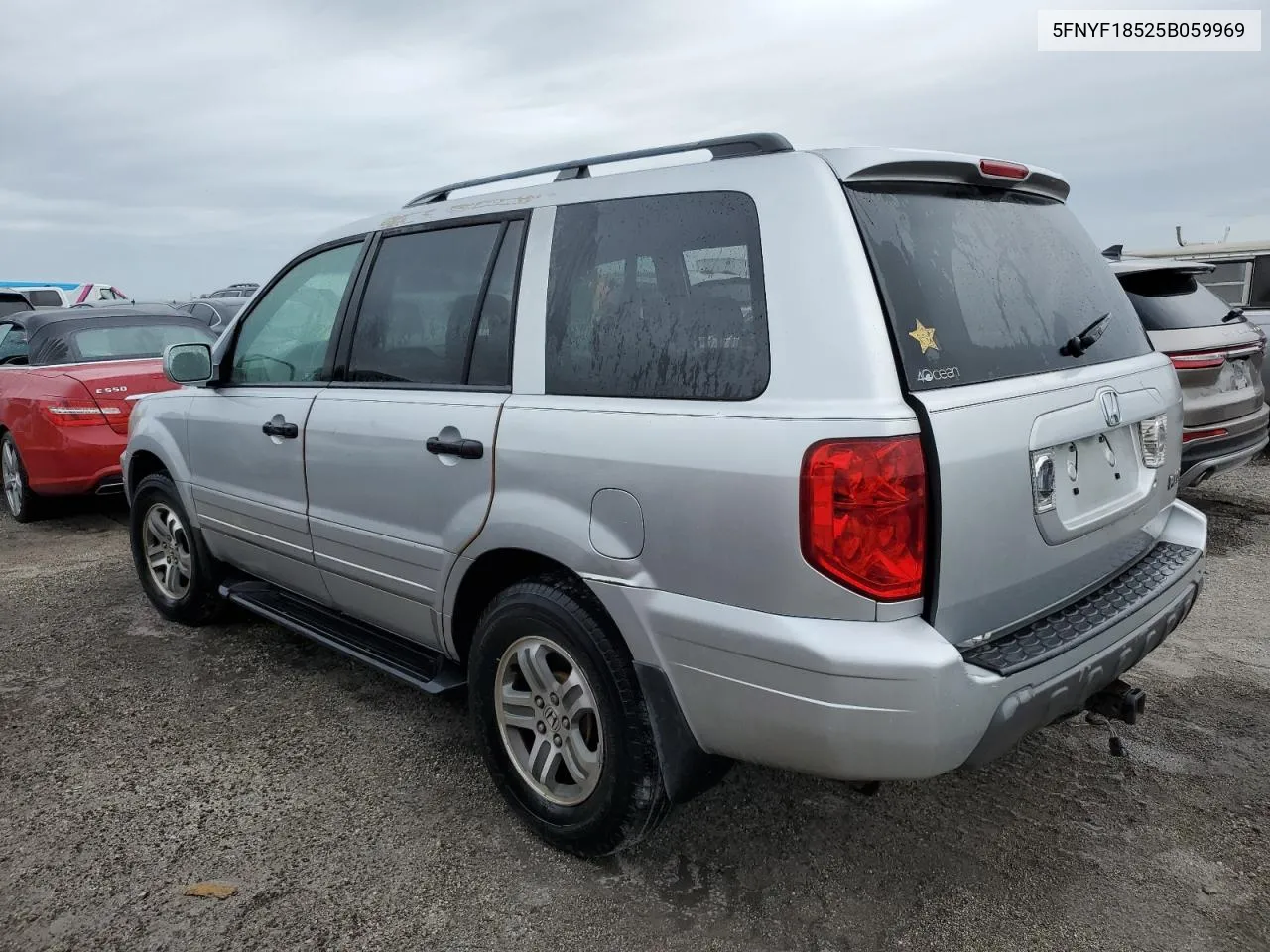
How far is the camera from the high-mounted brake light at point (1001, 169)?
98.9 inches

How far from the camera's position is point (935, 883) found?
2.58 meters

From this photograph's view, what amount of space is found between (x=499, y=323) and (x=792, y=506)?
1.22m

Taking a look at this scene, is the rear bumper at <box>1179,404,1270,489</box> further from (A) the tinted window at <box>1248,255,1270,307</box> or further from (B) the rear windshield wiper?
(A) the tinted window at <box>1248,255,1270,307</box>

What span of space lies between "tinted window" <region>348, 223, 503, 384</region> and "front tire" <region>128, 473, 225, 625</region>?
162cm

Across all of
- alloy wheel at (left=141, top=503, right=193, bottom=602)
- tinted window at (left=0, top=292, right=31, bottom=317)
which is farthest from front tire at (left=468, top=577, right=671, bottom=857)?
tinted window at (left=0, top=292, right=31, bottom=317)

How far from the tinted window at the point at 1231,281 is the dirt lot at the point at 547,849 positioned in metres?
6.14

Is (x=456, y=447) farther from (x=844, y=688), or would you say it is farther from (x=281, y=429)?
(x=844, y=688)

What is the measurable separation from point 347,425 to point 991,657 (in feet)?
7.08

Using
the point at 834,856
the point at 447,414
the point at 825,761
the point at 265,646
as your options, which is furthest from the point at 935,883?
the point at 265,646

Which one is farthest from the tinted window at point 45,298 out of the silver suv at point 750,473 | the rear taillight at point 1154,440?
the rear taillight at point 1154,440

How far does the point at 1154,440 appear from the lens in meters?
2.76

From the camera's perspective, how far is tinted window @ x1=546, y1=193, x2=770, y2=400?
7.43ft

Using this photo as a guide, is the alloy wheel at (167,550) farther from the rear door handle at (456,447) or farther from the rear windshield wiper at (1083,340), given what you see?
the rear windshield wiper at (1083,340)

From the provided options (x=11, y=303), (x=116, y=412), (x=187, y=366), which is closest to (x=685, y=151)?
(x=187, y=366)
